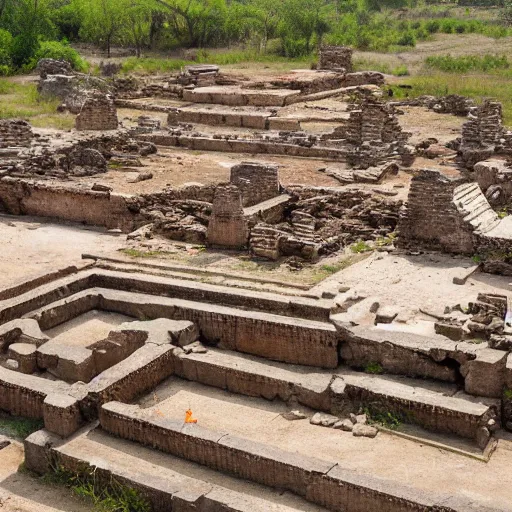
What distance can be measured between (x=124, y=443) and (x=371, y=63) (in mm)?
26661

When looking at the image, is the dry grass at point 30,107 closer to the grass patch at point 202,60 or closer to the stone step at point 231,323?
the grass patch at point 202,60

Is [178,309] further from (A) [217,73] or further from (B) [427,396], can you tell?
(A) [217,73]

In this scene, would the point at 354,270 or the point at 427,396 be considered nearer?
the point at 427,396

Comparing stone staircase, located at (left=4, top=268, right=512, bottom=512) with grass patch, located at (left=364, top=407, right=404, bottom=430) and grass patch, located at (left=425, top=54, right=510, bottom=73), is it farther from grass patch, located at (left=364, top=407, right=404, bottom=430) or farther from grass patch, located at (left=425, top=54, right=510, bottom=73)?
grass patch, located at (left=425, top=54, right=510, bottom=73)

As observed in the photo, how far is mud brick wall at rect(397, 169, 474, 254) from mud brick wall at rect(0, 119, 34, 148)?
31.1ft

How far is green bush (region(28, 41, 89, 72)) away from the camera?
31.0 metres

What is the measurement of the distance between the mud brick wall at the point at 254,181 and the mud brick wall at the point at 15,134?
6.29m

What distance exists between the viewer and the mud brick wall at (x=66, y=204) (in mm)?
14289

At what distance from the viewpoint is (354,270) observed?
1153 cm

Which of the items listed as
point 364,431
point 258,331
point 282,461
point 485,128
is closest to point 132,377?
point 258,331

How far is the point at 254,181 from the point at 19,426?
6361 mm

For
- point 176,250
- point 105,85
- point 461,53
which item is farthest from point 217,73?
point 176,250

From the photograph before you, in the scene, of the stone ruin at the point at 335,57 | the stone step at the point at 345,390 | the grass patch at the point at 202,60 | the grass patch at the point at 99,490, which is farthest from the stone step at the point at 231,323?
the grass patch at the point at 202,60

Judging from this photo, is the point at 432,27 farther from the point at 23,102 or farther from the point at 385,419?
the point at 385,419
